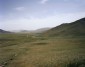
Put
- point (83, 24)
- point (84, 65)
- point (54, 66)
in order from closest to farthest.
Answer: point (84, 65)
point (54, 66)
point (83, 24)

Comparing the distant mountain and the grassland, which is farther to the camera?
the distant mountain

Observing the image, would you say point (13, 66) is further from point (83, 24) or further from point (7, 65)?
point (83, 24)

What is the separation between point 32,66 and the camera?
24531 mm

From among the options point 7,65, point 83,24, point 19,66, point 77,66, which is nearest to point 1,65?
point 7,65

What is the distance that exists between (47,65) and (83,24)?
108848mm

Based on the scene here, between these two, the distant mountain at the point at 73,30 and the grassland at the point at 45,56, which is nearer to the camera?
the grassland at the point at 45,56

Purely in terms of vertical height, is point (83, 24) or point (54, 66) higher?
point (83, 24)

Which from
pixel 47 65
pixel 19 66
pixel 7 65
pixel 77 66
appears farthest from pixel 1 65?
pixel 77 66

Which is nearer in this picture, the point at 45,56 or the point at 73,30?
the point at 45,56

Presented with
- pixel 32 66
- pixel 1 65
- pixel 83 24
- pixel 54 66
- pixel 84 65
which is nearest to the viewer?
pixel 84 65

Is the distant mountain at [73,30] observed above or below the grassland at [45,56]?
above

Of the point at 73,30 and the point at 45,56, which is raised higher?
the point at 73,30

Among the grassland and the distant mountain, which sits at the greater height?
the distant mountain

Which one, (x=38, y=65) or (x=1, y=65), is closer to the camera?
(x=38, y=65)
